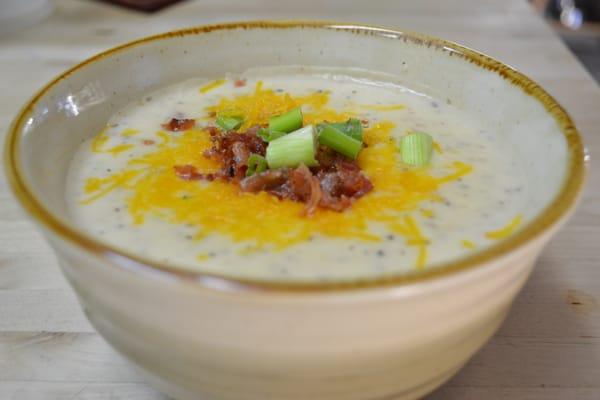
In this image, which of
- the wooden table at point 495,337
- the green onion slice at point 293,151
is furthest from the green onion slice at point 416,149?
the wooden table at point 495,337

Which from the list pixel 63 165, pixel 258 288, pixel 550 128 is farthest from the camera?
pixel 63 165

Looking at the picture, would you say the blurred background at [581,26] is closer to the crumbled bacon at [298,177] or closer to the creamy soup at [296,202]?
the creamy soup at [296,202]

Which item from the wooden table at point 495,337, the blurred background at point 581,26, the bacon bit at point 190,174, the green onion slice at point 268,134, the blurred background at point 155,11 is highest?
the green onion slice at point 268,134

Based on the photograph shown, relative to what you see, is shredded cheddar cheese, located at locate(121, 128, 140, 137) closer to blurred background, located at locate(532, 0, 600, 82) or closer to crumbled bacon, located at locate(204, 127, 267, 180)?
crumbled bacon, located at locate(204, 127, 267, 180)

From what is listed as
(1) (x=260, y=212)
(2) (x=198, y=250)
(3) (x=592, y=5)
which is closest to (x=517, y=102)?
(1) (x=260, y=212)

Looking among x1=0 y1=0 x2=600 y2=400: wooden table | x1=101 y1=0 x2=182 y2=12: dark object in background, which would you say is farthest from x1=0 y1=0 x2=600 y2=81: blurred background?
x1=0 y1=0 x2=600 y2=400: wooden table

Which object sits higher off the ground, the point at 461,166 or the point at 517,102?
the point at 517,102

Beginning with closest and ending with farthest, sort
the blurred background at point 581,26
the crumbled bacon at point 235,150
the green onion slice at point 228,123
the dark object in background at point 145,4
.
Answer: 1. the crumbled bacon at point 235,150
2. the green onion slice at point 228,123
3. the dark object in background at point 145,4
4. the blurred background at point 581,26

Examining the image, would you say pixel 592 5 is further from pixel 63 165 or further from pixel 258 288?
pixel 258 288
